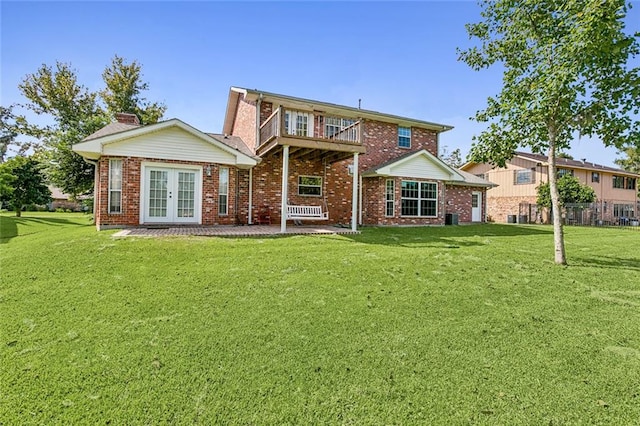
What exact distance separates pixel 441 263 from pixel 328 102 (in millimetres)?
10741

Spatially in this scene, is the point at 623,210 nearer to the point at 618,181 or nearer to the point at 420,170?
the point at 618,181

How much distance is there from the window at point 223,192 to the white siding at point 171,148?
53 centimetres

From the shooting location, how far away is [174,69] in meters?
12.5

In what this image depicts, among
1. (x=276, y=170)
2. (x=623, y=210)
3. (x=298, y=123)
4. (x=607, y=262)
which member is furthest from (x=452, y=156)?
(x=607, y=262)

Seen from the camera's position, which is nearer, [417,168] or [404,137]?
[417,168]

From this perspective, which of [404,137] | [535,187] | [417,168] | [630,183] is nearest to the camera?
[417,168]

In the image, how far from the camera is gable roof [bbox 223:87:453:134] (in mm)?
13781

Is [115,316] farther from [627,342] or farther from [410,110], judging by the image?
[410,110]

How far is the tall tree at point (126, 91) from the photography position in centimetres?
2675

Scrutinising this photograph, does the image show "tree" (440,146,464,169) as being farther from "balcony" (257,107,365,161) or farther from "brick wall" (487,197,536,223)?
"balcony" (257,107,365,161)

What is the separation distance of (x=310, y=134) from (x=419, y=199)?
6441 millimetres

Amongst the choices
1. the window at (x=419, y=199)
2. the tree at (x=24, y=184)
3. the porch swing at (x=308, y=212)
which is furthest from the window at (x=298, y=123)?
the tree at (x=24, y=184)

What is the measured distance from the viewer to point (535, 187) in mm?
25484

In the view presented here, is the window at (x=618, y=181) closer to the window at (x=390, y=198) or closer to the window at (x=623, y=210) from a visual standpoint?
the window at (x=623, y=210)
